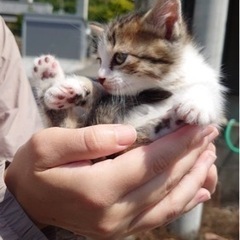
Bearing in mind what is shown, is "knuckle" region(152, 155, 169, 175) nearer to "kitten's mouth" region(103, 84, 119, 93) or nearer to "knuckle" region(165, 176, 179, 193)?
"knuckle" region(165, 176, 179, 193)

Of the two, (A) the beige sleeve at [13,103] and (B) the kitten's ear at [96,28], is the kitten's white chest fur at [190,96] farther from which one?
(A) the beige sleeve at [13,103]

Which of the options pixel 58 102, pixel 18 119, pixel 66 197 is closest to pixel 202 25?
pixel 18 119

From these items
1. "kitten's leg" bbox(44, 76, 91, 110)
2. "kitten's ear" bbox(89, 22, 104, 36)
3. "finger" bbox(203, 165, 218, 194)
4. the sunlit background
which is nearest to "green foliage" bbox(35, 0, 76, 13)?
the sunlit background

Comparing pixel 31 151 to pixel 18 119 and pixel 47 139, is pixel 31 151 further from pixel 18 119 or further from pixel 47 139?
pixel 18 119

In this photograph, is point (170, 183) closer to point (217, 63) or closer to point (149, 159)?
point (149, 159)

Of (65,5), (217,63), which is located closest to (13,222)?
(217,63)

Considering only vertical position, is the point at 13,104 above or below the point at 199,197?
above
